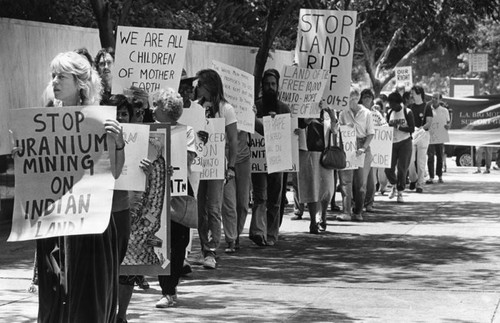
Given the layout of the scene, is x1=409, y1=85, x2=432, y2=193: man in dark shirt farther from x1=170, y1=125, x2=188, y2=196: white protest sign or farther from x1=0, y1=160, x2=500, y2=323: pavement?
x1=170, y1=125, x2=188, y2=196: white protest sign

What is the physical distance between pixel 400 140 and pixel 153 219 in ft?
38.9

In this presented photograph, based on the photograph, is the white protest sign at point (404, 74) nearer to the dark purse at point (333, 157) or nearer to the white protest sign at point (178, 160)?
the dark purse at point (333, 157)

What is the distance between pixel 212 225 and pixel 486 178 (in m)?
17.1

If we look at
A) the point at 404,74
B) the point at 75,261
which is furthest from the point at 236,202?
the point at 404,74

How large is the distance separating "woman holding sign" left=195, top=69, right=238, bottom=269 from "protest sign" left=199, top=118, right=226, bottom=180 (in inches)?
3.8

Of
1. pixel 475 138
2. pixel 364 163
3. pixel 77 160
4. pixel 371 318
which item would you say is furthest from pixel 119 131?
pixel 475 138

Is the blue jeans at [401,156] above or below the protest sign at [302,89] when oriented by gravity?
below

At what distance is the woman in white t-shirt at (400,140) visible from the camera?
19797mm

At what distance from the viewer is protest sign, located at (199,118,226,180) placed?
11.5 meters

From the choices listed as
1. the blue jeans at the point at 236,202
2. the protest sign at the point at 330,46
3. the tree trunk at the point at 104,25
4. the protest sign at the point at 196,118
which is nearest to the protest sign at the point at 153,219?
the protest sign at the point at 196,118

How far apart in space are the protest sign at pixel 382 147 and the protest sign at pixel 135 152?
36.6 feet

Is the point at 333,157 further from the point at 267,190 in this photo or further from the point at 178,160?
the point at 178,160

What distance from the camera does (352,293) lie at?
9.91 metres

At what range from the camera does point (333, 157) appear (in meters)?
14.7
